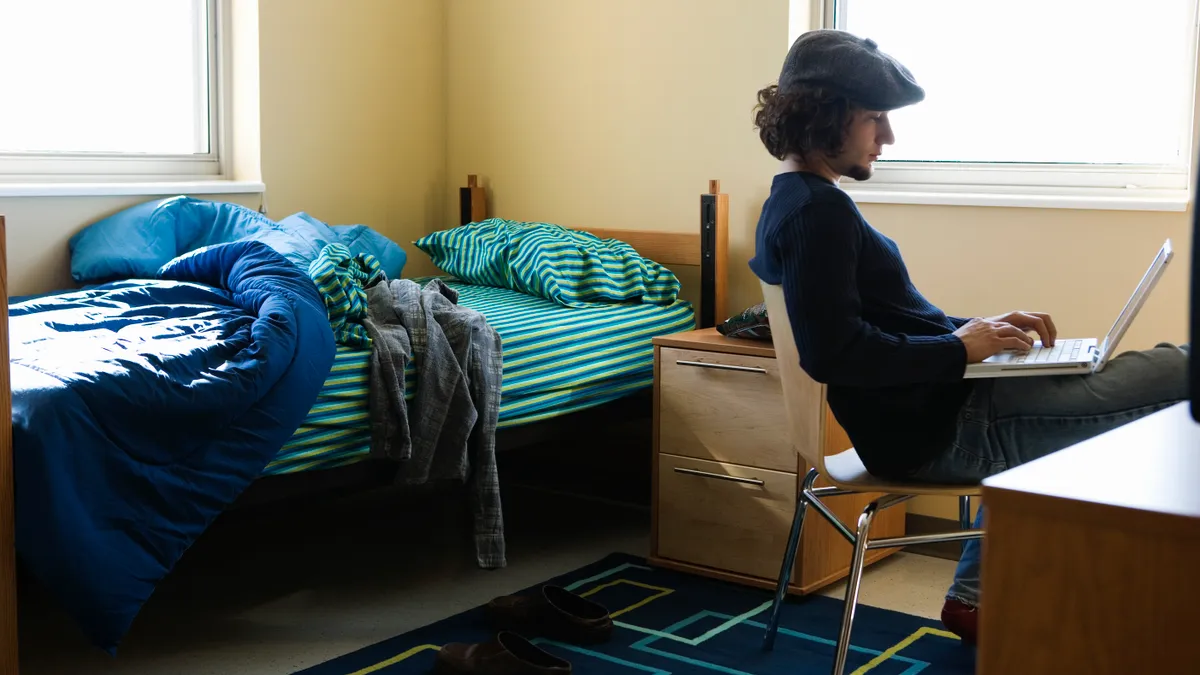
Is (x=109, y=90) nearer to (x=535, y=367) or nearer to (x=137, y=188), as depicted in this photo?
(x=137, y=188)

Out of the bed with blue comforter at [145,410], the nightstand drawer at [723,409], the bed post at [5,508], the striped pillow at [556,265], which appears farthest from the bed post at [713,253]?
the bed post at [5,508]

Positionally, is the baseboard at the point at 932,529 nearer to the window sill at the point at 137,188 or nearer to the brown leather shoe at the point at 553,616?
the brown leather shoe at the point at 553,616

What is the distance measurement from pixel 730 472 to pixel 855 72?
114cm

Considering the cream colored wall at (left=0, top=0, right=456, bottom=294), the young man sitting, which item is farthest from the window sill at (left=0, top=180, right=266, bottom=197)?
the young man sitting

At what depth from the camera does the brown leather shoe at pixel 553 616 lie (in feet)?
7.72

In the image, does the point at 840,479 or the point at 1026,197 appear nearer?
the point at 840,479

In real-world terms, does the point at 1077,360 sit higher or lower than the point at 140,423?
higher

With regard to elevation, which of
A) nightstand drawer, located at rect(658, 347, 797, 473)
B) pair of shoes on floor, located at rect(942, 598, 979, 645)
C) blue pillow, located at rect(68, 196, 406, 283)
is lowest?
pair of shoes on floor, located at rect(942, 598, 979, 645)

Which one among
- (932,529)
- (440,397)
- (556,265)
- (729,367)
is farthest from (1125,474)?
(556,265)

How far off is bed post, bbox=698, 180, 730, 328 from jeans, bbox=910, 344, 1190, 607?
56.8 inches

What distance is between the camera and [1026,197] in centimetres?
284

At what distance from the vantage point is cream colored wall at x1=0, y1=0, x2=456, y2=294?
3.43m

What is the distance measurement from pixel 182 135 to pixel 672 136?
1392 millimetres

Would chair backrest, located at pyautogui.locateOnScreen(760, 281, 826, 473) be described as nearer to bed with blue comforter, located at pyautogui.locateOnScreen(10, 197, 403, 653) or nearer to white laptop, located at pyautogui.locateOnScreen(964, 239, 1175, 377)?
white laptop, located at pyautogui.locateOnScreen(964, 239, 1175, 377)
